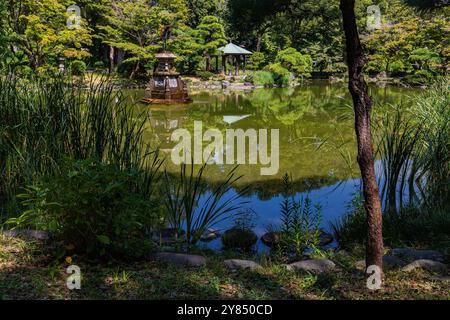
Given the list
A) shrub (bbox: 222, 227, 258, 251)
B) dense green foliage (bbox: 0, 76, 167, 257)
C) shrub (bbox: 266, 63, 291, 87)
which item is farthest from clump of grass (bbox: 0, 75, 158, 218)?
shrub (bbox: 266, 63, 291, 87)

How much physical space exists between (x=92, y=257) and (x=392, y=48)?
19.7m

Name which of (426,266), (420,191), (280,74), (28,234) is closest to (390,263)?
(426,266)

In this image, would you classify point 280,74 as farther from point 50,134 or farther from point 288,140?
point 50,134

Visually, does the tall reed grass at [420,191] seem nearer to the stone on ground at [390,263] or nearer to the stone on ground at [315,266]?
the stone on ground at [390,263]

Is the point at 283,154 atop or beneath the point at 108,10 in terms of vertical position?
beneath

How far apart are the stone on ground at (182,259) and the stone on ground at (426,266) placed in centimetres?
111

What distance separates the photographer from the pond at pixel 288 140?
443cm

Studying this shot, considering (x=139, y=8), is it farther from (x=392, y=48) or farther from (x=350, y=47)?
(x=350, y=47)

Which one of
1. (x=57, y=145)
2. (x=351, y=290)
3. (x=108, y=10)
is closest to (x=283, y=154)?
(x=57, y=145)

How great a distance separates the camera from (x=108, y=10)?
18.2 meters

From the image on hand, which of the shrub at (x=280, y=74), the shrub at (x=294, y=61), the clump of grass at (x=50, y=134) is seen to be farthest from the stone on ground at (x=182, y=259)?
the shrub at (x=294, y=61)

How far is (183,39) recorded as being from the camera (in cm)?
1948

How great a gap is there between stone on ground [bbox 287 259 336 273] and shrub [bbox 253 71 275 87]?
726 inches

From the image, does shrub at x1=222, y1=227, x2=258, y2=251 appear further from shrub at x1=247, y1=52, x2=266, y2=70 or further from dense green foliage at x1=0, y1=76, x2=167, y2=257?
shrub at x1=247, y1=52, x2=266, y2=70
